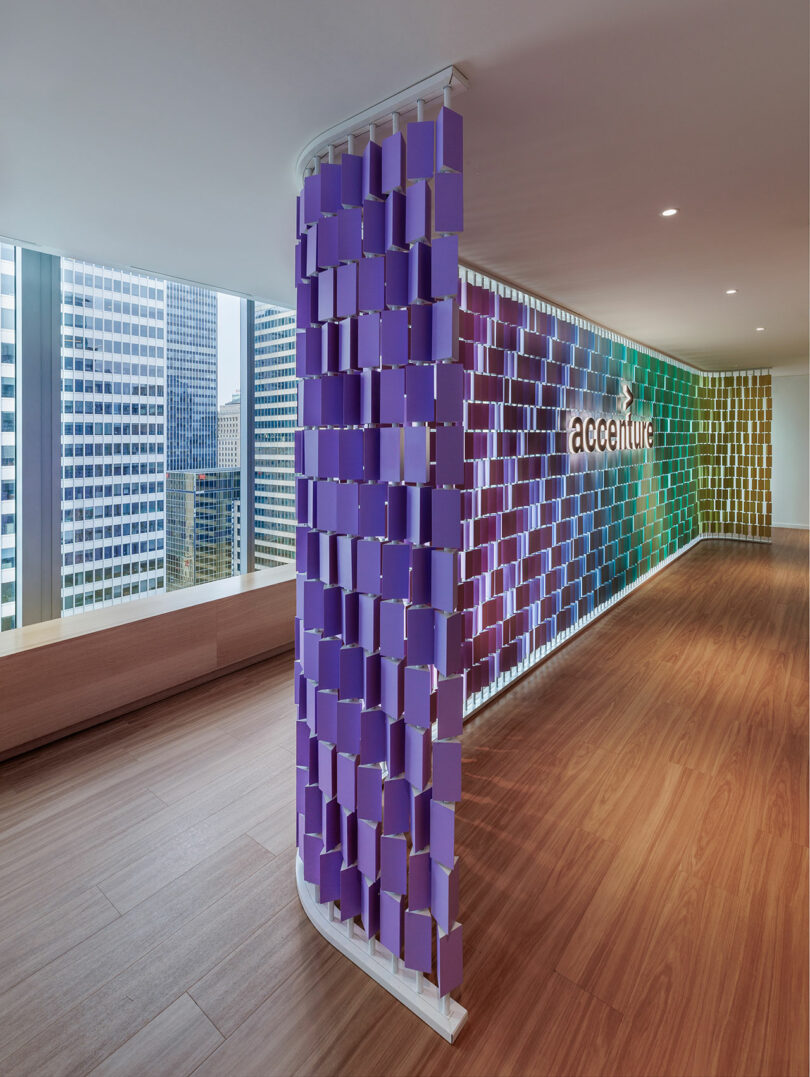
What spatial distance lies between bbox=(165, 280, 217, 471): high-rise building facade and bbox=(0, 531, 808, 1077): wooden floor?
1.92 metres

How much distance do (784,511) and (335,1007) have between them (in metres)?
12.1

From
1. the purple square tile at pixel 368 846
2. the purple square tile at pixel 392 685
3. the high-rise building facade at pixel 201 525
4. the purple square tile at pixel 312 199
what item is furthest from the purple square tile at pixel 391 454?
the high-rise building facade at pixel 201 525

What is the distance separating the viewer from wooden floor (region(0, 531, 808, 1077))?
154 cm

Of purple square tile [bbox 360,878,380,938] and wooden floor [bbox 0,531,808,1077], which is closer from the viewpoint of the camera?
wooden floor [bbox 0,531,808,1077]

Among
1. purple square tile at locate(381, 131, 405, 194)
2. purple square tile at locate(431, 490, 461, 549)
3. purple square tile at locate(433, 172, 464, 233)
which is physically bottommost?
purple square tile at locate(431, 490, 461, 549)

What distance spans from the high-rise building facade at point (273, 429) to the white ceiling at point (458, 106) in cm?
140

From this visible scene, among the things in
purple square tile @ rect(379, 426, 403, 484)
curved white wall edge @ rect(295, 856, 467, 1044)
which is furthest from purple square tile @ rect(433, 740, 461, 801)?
purple square tile @ rect(379, 426, 403, 484)

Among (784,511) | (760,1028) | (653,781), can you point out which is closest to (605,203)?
(653,781)

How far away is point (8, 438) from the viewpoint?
338cm

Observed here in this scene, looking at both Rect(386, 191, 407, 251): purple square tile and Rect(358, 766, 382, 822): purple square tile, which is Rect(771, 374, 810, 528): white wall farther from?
Rect(358, 766, 382, 822): purple square tile

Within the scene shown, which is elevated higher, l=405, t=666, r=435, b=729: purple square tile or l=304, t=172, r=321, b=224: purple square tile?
l=304, t=172, r=321, b=224: purple square tile

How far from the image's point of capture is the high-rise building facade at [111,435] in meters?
3.62

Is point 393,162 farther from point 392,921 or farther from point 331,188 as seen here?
point 392,921

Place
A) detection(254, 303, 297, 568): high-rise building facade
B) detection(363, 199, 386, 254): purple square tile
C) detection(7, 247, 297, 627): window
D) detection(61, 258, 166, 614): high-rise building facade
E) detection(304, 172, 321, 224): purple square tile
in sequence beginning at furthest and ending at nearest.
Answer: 1. detection(254, 303, 297, 568): high-rise building facade
2. detection(61, 258, 166, 614): high-rise building facade
3. detection(7, 247, 297, 627): window
4. detection(304, 172, 321, 224): purple square tile
5. detection(363, 199, 386, 254): purple square tile
